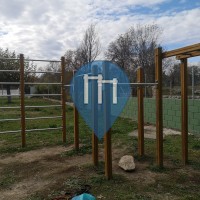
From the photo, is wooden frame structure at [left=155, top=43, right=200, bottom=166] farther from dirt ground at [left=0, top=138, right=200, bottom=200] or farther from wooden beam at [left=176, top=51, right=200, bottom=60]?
dirt ground at [left=0, top=138, right=200, bottom=200]

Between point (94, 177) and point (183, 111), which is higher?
point (183, 111)

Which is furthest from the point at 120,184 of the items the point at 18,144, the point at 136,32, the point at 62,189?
the point at 136,32

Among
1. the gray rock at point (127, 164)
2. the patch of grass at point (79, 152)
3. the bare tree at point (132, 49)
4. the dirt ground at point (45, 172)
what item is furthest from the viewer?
the bare tree at point (132, 49)

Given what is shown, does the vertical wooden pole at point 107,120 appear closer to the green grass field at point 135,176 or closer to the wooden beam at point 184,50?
the green grass field at point 135,176

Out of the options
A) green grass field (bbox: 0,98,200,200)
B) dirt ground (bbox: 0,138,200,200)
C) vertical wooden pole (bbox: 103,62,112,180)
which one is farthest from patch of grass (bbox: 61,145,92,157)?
vertical wooden pole (bbox: 103,62,112,180)

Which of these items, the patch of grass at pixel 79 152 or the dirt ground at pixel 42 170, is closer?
the dirt ground at pixel 42 170

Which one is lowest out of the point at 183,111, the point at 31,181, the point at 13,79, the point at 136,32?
the point at 31,181

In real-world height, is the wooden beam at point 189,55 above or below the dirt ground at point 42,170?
above

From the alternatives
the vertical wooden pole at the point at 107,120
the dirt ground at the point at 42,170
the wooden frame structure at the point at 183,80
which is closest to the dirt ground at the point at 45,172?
the dirt ground at the point at 42,170

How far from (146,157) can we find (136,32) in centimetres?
2310

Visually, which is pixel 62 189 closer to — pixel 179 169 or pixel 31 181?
pixel 31 181

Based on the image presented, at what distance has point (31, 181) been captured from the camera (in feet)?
12.7

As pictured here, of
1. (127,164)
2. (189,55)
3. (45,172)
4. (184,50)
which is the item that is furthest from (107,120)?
(189,55)

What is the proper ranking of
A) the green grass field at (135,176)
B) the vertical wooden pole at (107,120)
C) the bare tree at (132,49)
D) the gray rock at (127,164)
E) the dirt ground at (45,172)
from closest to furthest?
the green grass field at (135,176) → the dirt ground at (45,172) → the vertical wooden pole at (107,120) → the gray rock at (127,164) → the bare tree at (132,49)
